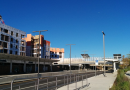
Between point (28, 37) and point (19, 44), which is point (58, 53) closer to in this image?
point (28, 37)

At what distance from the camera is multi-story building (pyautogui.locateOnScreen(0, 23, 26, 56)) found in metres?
53.6

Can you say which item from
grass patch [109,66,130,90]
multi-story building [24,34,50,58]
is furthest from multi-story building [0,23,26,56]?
grass patch [109,66,130,90]

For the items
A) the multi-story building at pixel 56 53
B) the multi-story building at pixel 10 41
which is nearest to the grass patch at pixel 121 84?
the multi-story building at pixel 10 41

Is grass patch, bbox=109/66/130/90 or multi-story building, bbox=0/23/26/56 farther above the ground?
multi-story building, bbox=0/23/26/56

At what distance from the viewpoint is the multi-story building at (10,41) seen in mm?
53581

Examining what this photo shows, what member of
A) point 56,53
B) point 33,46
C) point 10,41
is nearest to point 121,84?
point 10,41

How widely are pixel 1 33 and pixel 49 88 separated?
49.5m

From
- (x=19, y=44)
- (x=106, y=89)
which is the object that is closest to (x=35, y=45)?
(x=19, y=44)

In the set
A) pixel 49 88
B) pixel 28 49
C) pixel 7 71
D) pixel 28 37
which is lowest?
pixel 7 71

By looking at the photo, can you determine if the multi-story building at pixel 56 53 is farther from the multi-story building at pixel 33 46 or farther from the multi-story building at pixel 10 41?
the multi-story building at pixel 10 41

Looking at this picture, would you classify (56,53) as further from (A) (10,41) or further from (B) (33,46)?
(A) (10,41)

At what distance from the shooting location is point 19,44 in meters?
63.2

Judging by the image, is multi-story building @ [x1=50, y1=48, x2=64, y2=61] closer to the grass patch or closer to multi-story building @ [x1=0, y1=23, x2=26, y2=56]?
multi-story building @ [x1=0, y1=23, x2=26, y2=56]

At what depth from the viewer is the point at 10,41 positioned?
57969 millimetres
